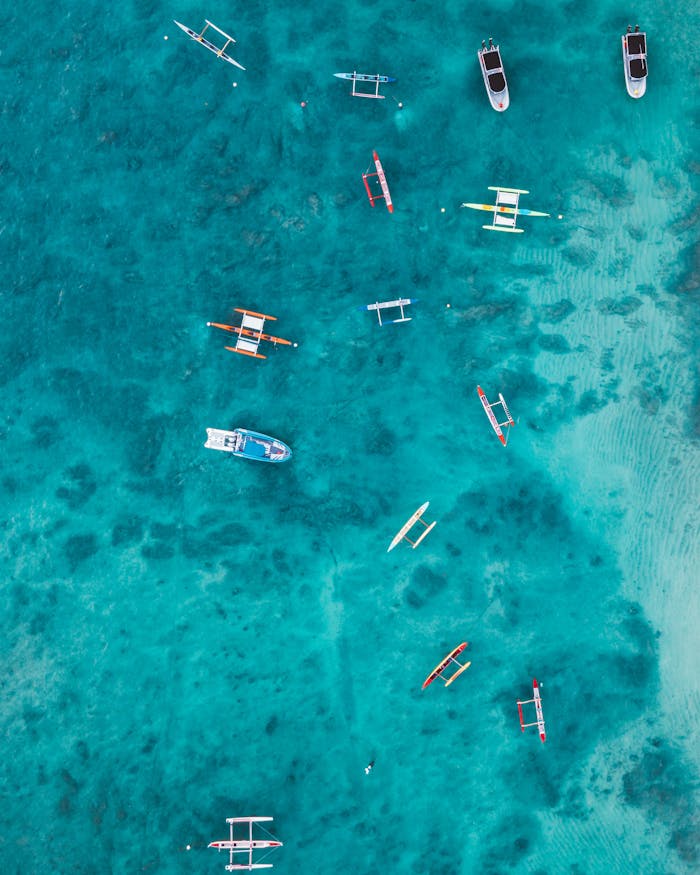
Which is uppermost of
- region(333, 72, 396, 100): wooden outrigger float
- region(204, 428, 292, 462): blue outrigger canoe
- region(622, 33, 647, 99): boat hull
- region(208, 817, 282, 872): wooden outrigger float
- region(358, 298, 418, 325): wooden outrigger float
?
region(622, 33, 647, 99): boat hull

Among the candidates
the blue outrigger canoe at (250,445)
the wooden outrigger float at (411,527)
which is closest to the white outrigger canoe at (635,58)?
the wooden outrigger float at (411,527)

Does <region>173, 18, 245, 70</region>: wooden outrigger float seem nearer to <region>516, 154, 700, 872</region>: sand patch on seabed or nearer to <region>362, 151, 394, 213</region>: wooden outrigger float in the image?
<region>362, 151, 394, 213</region>: wooden outrigger float

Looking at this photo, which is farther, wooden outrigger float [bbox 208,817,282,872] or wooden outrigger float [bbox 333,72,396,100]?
wooden outrigger float [bbox 333,72,396,100]

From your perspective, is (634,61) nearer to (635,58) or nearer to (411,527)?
(635,58)

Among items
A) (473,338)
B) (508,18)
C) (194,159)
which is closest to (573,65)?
(508,18)

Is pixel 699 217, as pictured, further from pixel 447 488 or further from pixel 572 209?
pixel 447 488

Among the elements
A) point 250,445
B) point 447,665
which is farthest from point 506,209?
point 447,665

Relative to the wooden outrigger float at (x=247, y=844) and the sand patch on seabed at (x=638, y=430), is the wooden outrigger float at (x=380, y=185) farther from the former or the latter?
the wooden outrigger float at (x=247, y=844)

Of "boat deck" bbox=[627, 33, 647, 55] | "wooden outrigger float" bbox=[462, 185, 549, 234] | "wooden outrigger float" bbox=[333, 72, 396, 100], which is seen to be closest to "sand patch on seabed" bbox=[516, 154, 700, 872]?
"wooden outrigger float" bbox=[462, 185, 549, 234]
